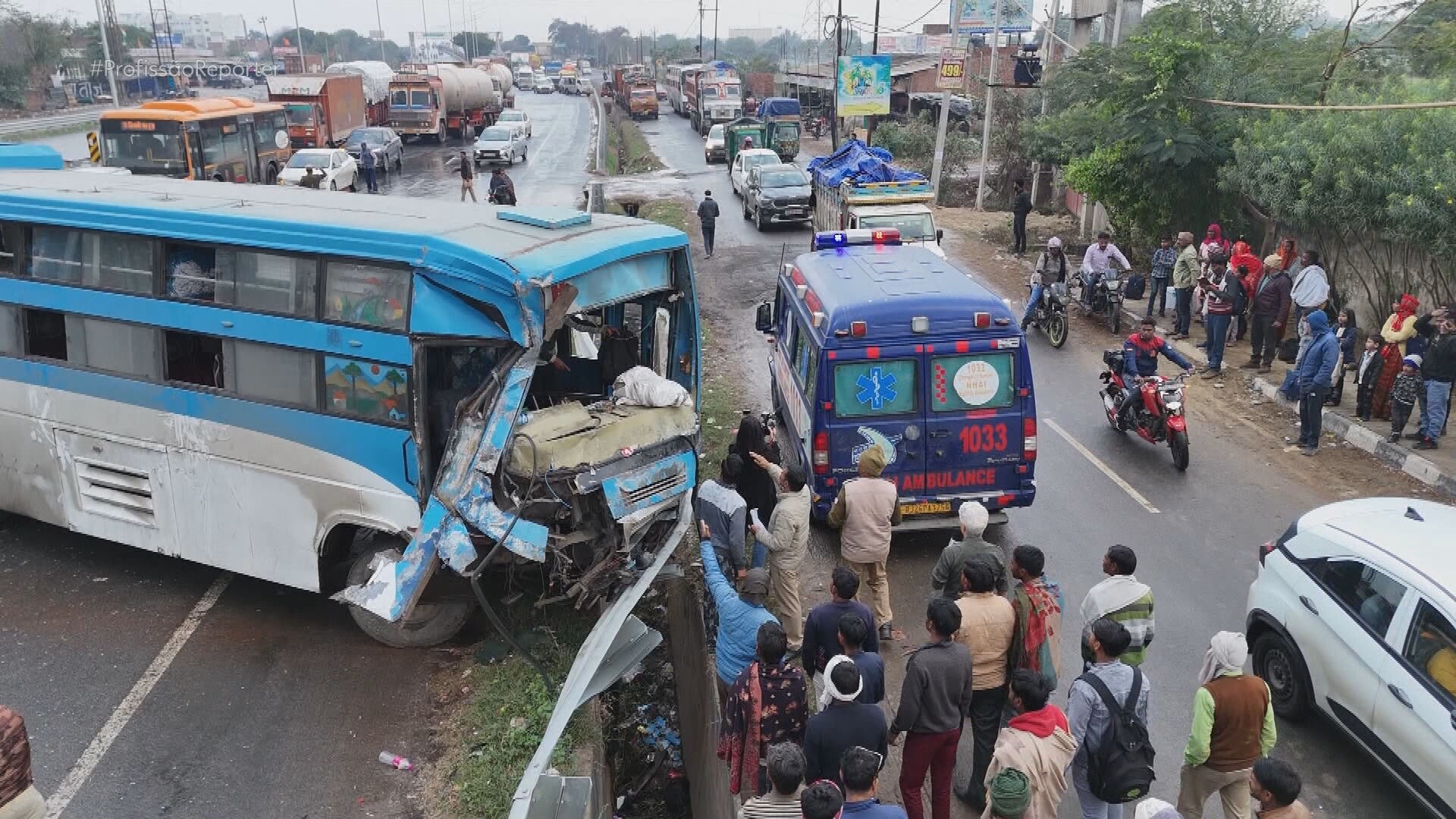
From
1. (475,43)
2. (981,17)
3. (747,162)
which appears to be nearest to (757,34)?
(475,43)

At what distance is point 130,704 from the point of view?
726 centimetres

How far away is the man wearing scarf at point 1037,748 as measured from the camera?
4.83 metres

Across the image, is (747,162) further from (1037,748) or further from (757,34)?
(757,34)

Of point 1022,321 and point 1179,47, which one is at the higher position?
point 1179,47

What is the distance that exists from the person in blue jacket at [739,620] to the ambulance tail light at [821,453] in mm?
2705

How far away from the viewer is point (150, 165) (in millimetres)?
25141

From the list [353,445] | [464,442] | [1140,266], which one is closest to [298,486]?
[353,445]

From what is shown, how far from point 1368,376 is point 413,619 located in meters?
11.1

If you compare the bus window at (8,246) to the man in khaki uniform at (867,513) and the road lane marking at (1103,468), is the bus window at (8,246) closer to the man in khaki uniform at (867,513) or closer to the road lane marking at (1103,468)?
the man in khaki uniform at (867,513)

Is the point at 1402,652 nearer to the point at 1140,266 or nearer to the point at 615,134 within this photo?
the point at 1140,266

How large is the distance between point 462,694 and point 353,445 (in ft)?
6.30

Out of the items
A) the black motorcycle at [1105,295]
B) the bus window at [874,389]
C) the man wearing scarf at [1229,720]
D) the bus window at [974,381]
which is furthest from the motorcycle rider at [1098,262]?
the man wearing scarf at [1229,720]

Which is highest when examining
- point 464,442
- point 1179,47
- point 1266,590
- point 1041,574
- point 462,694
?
point 1179,47

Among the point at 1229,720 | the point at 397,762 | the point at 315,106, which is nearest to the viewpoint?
the point at 1229,720
